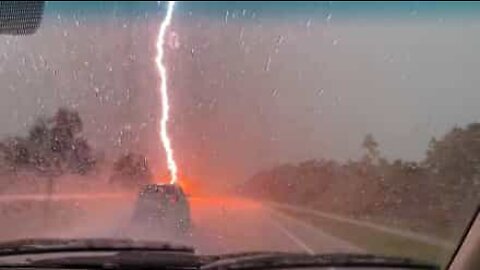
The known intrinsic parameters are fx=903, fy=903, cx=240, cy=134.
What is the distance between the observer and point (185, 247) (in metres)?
5.94

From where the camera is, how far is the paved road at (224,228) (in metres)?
6.07

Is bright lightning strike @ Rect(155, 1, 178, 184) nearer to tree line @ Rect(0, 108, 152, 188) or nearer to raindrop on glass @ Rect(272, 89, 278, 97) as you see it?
tree line @ Rect(0, 108, 152, 188)

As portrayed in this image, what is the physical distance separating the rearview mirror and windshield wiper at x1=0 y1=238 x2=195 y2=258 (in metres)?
1.50

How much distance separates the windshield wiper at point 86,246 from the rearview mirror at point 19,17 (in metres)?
1.50

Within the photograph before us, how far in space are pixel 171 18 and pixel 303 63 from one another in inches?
38.9

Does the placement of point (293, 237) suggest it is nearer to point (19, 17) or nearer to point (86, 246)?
point (86, 246)

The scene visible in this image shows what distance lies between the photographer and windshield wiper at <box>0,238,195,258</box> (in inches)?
231

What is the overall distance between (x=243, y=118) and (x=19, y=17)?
1.75 metres

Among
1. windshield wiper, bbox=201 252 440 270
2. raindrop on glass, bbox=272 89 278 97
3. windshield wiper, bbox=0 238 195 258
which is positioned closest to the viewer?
windshield wiper, bbox=201 252 440 270

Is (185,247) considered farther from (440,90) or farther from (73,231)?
(440,90)

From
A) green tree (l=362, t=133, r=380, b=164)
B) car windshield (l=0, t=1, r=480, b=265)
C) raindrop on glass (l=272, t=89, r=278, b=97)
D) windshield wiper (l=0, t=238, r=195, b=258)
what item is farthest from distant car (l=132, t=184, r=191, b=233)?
green tree (l=362, t=133, r=380, b=164)

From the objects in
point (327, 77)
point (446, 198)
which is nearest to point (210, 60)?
point (327, 77)

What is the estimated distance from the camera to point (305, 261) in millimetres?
5742

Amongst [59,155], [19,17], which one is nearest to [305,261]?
[59,155]
